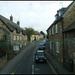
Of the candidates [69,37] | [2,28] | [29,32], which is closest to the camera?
[69,37]

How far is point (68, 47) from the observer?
38.9ft

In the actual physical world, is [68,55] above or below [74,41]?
below

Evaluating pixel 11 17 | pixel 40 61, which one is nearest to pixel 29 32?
pixel 11 17

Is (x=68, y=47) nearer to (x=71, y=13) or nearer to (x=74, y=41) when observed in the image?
(x=74, y=41)

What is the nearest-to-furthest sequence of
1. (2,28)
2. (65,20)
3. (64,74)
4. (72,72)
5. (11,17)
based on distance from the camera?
(64,74) < (72,72) < (65,20) < (2,28) < (11,17)

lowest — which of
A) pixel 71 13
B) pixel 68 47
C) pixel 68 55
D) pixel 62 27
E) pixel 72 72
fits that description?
pixel 72 72

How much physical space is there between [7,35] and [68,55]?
65.1ft

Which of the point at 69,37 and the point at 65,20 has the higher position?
the point at 65,20

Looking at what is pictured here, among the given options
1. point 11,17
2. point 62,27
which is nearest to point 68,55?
point 62,27

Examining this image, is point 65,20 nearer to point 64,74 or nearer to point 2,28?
point 64,74

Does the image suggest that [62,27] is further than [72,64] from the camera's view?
Yes

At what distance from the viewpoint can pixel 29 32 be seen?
6044 centimetres

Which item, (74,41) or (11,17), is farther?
(11,17)

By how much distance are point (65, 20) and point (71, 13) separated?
1.30 metres
